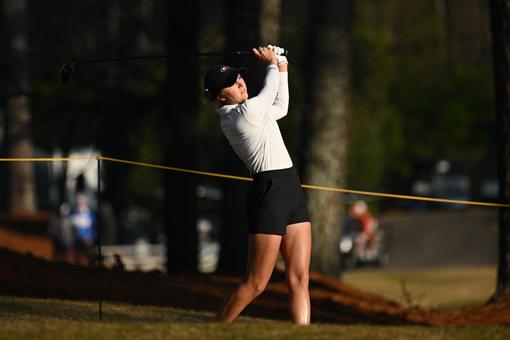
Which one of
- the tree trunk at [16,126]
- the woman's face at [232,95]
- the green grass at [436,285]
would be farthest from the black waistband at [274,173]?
the tree trunk at [16,126]

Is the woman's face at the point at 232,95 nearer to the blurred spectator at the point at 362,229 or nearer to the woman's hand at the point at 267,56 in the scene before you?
the woman's hand at the point at 267,56

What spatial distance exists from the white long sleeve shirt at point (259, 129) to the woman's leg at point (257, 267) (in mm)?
470

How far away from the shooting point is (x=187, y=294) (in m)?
14.3

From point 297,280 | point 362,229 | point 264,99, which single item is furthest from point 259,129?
point 362,229

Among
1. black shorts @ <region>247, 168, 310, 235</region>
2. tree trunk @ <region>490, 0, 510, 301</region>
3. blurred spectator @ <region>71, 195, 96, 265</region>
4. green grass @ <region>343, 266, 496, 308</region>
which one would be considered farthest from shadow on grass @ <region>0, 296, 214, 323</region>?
blurred spectator @ <region>71, 195, 96, 265</region>

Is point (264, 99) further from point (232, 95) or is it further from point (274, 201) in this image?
point (274, 201)

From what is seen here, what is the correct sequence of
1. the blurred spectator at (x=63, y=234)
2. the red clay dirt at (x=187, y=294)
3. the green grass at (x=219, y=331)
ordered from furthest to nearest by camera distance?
the blurred spectator at (x=63, y=234) < the red clay dirt at (x=187, y=294) < the green grass at (x=219, y=331)

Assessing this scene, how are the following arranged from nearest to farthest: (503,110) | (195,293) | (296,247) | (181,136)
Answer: (296,247) → (503,110) → (195,293) → (181,136)

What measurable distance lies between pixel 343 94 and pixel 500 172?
559 centimetres

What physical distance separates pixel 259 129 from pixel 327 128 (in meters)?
10.0

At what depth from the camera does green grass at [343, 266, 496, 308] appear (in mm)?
19808

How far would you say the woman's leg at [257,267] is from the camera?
352 inches

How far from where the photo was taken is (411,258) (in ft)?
120

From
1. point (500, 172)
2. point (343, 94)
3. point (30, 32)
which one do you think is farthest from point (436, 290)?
point (30, 32)
